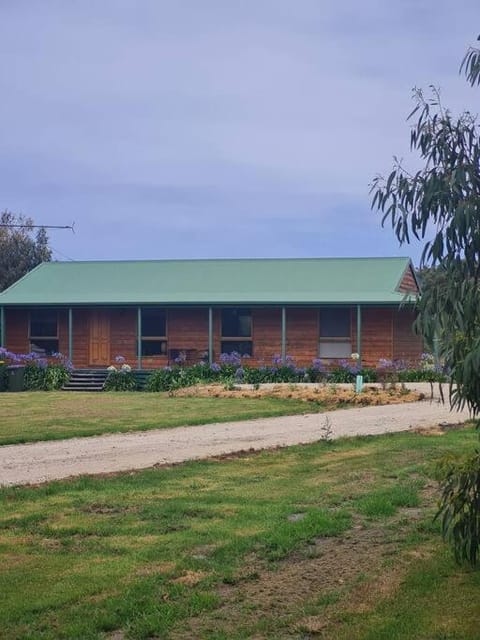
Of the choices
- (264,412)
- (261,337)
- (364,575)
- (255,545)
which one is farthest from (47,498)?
(261,337)

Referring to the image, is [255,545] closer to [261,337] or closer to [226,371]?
[226,371]

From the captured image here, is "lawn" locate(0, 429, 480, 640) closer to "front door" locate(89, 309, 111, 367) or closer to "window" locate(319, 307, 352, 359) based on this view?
"window" locate(319, 307, 352, 359)

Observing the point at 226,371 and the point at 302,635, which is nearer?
the point at 302,635

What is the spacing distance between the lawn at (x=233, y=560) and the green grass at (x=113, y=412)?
4922 millimetres

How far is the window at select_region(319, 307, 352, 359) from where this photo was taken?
29.9m

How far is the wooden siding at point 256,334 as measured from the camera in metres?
29.5

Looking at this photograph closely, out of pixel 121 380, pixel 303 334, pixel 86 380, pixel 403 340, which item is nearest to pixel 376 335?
pixel 403 340

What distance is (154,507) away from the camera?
8117 millimetres

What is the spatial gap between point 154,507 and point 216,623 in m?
3.27

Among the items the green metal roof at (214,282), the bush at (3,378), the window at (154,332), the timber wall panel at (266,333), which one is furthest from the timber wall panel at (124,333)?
the bush at (3,378)

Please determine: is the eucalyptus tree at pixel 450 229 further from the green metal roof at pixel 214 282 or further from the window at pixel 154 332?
the window at pixel 154 332

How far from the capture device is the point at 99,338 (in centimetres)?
3130

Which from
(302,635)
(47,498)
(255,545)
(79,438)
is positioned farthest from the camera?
(79,438)

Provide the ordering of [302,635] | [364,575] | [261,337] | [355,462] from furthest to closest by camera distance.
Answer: [261,337] → [355,462] → [364,575] → [302,635]
